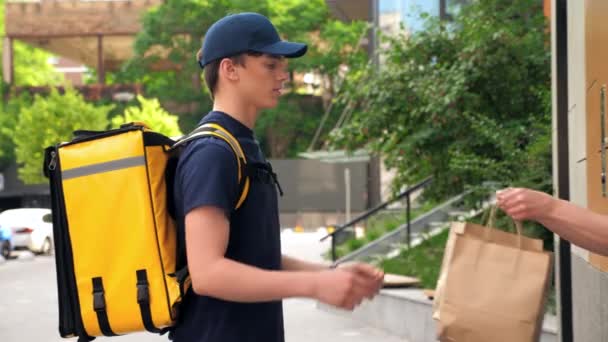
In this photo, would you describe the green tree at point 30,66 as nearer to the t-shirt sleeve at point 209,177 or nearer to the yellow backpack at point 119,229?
the yellow backpack at point 119,229

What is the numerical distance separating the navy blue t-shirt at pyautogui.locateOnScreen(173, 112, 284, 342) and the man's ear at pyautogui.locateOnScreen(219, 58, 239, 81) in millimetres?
108

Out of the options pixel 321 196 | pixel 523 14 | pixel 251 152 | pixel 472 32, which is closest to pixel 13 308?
pixel 472 32

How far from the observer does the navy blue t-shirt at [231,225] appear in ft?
9.01

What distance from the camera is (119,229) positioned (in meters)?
2.89

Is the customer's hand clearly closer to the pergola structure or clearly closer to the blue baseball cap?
the blue baseball cap

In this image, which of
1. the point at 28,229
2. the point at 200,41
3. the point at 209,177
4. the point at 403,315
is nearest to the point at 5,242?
the point at 28,229

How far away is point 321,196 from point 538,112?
127 ft

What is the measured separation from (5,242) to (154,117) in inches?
1009

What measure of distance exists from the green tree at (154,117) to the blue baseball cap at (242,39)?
171 feet

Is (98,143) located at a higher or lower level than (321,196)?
higher

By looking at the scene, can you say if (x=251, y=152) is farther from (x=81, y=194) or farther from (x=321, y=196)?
(x=321, y=196)

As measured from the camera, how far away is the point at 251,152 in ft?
9.72

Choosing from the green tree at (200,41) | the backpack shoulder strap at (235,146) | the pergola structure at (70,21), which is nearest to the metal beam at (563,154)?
the backpack shoulder strap at (235,146)

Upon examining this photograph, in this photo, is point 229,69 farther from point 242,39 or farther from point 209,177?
point 209,177
